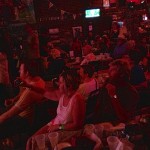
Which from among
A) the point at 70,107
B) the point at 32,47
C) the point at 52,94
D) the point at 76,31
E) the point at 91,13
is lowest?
the point at 52,94

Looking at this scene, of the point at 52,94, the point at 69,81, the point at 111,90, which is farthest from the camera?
the point at 52,94

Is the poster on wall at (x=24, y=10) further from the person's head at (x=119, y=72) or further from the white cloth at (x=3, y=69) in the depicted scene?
the person's head at (x=119, y=72)

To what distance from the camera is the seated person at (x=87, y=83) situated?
146 inches

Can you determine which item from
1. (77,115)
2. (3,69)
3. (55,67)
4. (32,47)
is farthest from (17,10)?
(77,115)

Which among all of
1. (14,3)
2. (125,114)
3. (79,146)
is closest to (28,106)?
(125,114)

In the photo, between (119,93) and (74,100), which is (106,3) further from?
(74,100)

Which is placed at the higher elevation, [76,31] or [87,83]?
[76,31]

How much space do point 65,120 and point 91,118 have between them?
0.43 m

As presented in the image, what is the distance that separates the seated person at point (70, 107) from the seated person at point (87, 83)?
58 centimetres

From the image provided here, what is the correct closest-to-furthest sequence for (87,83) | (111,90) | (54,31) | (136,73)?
1. (111,90)
2. (87,83)
3. (136,73)
4. (54,31)

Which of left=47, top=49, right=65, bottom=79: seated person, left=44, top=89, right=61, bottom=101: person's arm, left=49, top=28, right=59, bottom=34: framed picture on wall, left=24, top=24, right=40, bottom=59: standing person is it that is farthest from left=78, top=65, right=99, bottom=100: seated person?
left=49, top=28, right=59, bottom=34: framed picture on wall

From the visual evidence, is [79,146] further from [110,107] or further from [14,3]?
[14,3]

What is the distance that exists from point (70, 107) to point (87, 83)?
901 mm

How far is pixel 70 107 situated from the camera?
2.97m
